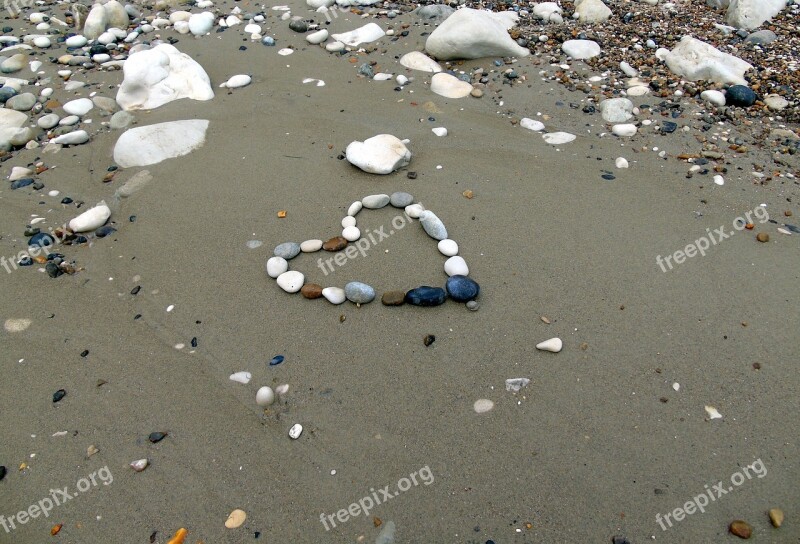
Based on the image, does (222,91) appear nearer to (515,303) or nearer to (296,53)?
(296,53)

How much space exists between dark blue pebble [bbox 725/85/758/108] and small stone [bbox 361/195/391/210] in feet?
8.83

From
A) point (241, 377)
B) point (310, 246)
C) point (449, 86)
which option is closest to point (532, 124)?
point (449, 86)

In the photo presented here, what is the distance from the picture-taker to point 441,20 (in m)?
5.14

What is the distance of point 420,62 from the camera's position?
4562 millimetres

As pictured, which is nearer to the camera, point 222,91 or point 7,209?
point 7,209

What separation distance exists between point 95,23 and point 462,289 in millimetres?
4757

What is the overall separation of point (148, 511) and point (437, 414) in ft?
3.71

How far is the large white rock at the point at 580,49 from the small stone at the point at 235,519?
4193 millimetres

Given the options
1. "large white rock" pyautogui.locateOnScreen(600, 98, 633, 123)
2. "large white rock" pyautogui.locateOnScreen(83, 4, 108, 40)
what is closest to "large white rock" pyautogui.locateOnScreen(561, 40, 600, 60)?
"large white rock" pyautogui.locateOnScreen(600, 98, 633, 123)

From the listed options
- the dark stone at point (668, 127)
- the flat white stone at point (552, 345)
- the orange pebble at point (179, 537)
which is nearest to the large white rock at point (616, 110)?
the dark stone at point (668, 127)

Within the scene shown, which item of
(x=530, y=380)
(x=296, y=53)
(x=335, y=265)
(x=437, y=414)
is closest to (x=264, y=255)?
(x=335, y=265)

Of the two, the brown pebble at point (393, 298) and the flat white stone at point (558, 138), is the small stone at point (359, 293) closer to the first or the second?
the brown pebble at point (393, 298)

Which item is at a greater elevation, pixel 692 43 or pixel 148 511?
pixel 692 43

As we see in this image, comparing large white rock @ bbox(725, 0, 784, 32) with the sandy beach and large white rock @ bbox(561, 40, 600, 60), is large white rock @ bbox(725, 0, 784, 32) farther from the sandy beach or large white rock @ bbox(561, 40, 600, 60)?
the sandy beach
